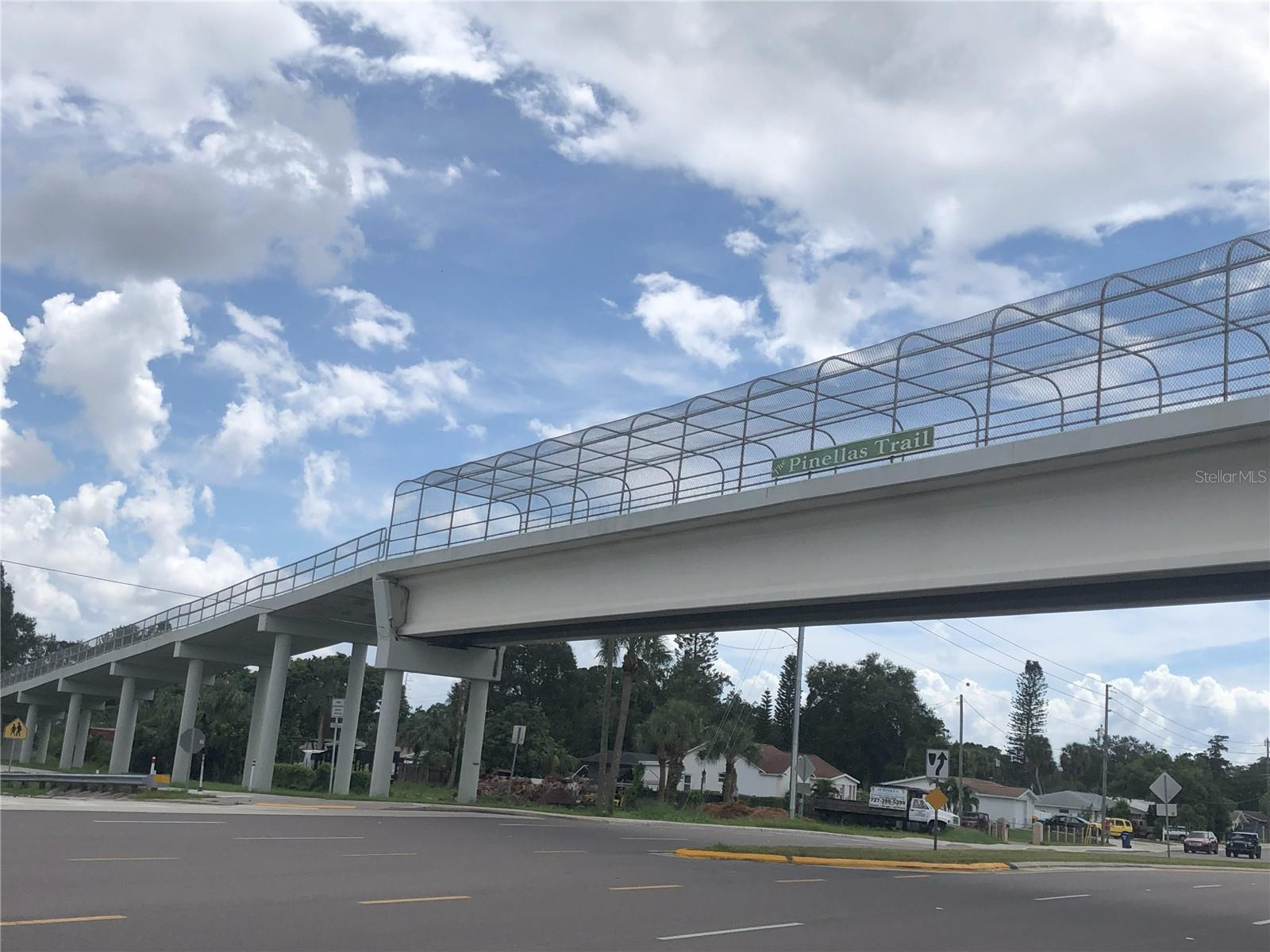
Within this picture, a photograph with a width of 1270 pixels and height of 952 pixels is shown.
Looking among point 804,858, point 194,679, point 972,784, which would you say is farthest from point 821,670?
point 804,858

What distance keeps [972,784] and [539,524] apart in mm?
66379

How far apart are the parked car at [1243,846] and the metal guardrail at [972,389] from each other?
44706 mm

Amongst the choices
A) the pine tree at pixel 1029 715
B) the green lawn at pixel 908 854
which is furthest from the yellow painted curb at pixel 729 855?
the pine tree at pixel 1029 715

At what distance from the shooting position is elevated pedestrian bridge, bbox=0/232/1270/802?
1744 cm

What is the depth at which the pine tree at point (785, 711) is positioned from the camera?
10312 centimetres

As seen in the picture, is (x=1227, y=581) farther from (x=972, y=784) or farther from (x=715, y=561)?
(x=972, y=784)

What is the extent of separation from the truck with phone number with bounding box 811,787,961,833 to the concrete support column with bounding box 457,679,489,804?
20.4 m

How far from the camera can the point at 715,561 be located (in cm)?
2633

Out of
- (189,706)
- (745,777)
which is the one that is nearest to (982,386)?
(189,706)

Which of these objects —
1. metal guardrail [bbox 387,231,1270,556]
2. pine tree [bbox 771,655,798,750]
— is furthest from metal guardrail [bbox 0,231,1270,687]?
pine tree [bbox 771,655,798,750]

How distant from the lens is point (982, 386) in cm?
2105

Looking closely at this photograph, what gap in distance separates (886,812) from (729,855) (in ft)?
105

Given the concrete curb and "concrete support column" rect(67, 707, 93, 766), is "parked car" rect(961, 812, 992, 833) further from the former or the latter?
"concrete support column" rect(67, 707, 93, 766)

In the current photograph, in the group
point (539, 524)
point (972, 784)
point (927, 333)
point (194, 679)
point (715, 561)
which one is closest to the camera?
point (927, 333)
